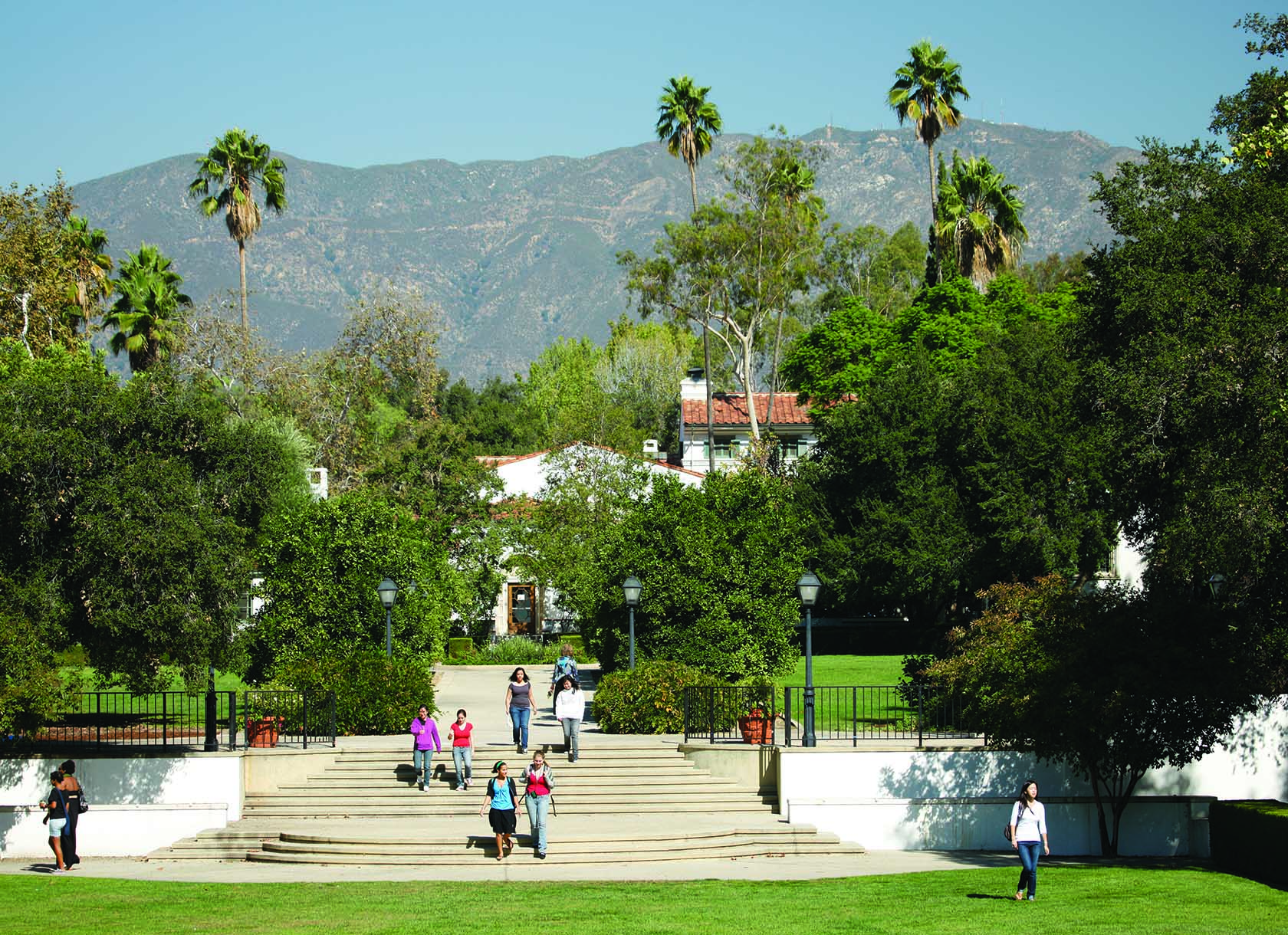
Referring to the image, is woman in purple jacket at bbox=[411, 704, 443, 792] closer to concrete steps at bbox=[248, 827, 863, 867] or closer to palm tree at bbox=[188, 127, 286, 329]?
concrete steps at bbox=[248, 827, 863, 867]

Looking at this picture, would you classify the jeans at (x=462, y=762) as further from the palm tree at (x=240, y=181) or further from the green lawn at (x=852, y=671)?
the palm tree at (x=240, y=181)

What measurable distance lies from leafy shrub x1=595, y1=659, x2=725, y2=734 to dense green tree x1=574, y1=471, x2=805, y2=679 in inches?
68.0

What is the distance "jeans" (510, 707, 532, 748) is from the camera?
2614 cm

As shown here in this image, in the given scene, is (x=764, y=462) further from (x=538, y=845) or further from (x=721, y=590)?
(x=538, y=845)

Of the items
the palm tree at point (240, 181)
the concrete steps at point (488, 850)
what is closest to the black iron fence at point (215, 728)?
the concrete steps at point (488, 850)

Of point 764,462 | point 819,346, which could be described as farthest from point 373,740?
point 819,346

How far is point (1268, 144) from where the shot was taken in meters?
21.6

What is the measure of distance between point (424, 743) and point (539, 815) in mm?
3633

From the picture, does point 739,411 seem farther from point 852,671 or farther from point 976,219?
point 852,671

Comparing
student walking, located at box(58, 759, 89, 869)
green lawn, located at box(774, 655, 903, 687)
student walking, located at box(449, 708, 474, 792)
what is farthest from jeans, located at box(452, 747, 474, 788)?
green lawn, located at box(774, 655, 903, 687)

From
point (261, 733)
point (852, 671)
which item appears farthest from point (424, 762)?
point (852, 671)

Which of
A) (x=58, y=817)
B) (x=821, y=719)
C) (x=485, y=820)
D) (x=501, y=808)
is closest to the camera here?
(x=501, y=808)

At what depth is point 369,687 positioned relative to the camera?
28375 mm

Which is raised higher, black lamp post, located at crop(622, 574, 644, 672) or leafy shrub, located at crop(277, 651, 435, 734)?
black lamp post, located at crop(622, 574, 644, 672)
